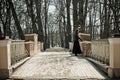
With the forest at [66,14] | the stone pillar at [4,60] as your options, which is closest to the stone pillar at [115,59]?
the stone pillar at [4,60]

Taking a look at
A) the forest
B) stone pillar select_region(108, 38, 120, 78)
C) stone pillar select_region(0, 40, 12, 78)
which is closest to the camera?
stone pillar select_region(108, 38, 120, 78)

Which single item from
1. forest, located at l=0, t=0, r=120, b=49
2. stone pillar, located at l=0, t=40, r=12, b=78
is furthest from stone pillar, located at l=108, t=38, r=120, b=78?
forest, located at l=0, t=0, r=120, b=49

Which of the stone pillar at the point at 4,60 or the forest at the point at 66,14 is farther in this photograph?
the forest at the point at 66,14

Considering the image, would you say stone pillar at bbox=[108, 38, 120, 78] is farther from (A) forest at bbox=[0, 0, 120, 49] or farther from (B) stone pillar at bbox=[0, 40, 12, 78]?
(A) forest at bbox=[0, 0, 120, 49]

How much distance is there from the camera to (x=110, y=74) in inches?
371

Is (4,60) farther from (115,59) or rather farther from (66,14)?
(66,14)

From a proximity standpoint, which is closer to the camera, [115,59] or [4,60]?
[115,59]

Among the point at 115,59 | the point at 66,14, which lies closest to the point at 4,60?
the point at 115,59

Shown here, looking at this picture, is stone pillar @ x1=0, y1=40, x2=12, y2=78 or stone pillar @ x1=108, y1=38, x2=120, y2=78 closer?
stone pillar @ x1=108, y1=38, x2=120, y2=78

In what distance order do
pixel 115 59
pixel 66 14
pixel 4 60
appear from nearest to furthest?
1. pixel 115 59
2. pixel 4 60
3. pixel 66 14

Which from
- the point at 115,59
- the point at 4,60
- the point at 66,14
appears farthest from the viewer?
the point at 66,14

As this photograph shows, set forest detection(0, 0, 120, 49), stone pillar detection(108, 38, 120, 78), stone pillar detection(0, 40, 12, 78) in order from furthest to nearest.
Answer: forest detection(0, 0, 120, 49), stone pillar detection(0, 40, 12, 78), stone pillar detection(108, 38, 120, 78)

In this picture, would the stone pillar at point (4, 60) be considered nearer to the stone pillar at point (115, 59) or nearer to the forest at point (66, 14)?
the stone pillar at point (115, 59)

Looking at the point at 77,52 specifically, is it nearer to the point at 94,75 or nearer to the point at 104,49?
the point at 104,49
